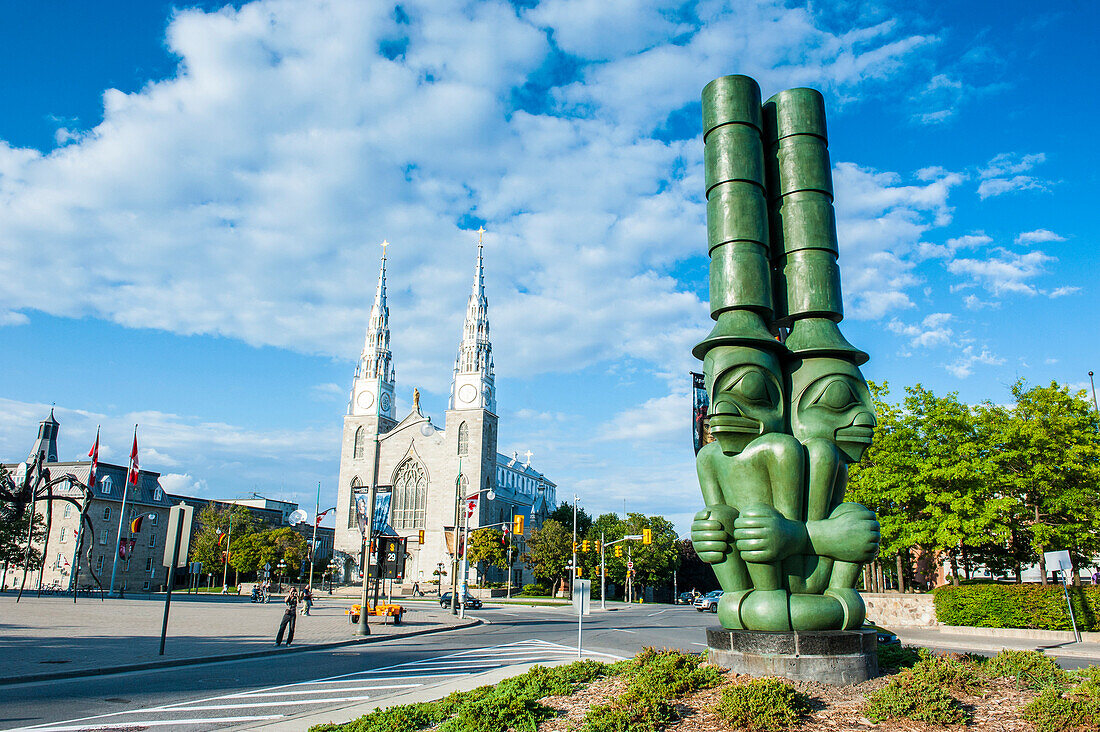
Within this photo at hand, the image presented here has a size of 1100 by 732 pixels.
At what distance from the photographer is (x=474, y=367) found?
281 ft

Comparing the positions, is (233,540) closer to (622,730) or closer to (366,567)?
(366,567)

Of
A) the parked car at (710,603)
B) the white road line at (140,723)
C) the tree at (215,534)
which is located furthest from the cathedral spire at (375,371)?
the white road line at (140,723)

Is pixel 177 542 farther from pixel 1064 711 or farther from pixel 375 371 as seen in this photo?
pixel 375 371

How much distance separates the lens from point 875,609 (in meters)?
34.0

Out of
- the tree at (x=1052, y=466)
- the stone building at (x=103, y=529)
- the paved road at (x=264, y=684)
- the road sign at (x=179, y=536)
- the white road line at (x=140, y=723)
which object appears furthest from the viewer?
the stone building at (x=103, y=529)

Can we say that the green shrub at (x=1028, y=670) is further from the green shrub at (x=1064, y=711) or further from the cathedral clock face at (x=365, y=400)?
the cathedral clock face at (x=365, y=400)

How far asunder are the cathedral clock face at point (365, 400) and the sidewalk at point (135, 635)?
53.0 meters

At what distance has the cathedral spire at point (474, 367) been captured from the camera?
8469 cm

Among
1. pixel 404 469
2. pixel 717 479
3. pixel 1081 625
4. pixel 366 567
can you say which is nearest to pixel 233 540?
pixel 404 469

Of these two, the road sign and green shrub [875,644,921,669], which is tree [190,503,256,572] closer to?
the road sign

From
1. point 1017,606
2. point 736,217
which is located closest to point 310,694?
point 736,217

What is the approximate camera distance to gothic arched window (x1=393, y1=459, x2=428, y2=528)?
83.9 meters

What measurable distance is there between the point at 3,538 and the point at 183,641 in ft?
114

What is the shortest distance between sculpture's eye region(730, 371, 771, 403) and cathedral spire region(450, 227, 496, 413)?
245 ft
